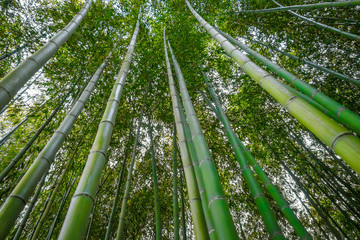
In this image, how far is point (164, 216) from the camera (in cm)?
493

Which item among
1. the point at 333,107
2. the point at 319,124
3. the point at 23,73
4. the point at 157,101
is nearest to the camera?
the point at 319,124

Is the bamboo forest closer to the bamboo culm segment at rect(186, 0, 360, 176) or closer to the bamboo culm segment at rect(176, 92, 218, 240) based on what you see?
the bamboo culm segment at rect(176, 92, 218, 240)

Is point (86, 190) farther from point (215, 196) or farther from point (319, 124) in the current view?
point (319, 124)

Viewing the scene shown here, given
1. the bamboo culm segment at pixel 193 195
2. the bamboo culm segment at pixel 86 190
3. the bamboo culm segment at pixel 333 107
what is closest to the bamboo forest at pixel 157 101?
the bamboo culm segment at pixel 193 195

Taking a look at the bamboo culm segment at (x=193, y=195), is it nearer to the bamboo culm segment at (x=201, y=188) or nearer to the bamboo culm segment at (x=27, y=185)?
the bamboo culm segment at (x=201, y=188)

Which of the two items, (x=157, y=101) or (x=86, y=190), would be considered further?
(x=157, y=101)

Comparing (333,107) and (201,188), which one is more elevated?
(333,107)

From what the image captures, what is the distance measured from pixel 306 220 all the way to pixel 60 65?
26.5ft

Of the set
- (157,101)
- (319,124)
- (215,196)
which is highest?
(157,101)

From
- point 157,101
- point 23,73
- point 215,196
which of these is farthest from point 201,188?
point 157,101

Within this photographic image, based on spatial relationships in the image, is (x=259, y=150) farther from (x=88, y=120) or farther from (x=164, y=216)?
(x=88, y=120)

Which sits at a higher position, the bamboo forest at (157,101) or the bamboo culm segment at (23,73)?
the bamboo forest at (157,101)

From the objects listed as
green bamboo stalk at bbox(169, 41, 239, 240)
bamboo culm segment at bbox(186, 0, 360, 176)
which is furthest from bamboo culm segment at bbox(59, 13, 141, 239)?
bamboo culm segment at bbox(186, 0, 360, 176)

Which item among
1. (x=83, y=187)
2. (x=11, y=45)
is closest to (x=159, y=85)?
(x=11, y=45)
